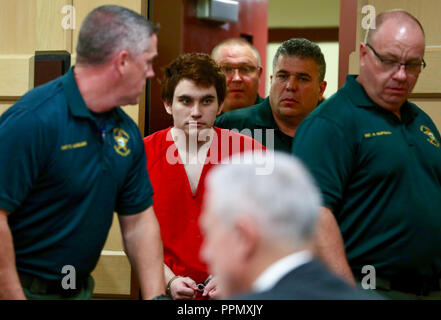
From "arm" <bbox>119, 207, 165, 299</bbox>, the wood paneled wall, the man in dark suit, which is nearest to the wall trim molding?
the wood paneled wall

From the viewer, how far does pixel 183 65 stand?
253 cm

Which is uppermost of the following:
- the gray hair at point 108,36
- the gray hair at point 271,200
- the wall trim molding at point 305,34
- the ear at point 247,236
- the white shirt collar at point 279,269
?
the wall trim molding at point 305,34

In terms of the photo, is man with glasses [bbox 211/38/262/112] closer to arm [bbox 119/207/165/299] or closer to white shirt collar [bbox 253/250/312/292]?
arm [bbox 119/207/165/299]

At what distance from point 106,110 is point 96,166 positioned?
18 cm

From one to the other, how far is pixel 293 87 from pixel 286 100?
0.07m

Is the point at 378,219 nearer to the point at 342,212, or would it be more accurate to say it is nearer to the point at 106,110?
the point at 342,212

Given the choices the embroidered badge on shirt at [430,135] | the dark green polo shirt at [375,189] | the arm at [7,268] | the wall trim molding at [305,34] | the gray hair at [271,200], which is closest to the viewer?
the gray hair at [271,200]

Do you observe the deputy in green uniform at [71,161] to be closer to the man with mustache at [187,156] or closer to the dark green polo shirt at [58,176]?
the dark green polo shirt at [58,176]

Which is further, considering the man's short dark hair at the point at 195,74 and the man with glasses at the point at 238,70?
the man with glasses at the point at 238,70

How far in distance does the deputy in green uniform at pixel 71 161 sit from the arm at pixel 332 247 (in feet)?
Result: 1.72

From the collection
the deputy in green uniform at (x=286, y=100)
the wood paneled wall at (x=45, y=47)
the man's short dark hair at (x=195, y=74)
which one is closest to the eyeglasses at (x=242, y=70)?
the deputy in green uniform at (x=286, y=100)

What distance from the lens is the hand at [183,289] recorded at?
236cm

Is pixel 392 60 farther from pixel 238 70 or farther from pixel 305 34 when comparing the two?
pixel 305 34

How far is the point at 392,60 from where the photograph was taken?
2.09m
